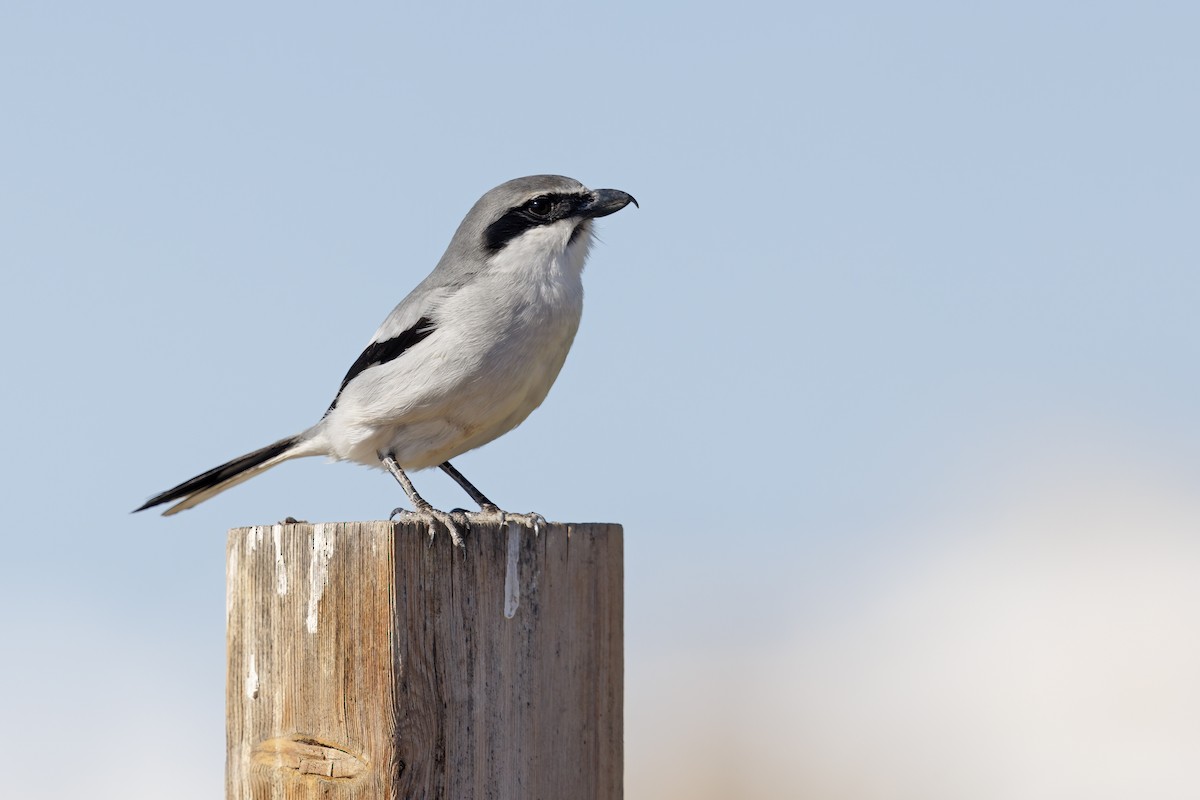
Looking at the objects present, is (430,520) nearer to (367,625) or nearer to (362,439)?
(367,625)

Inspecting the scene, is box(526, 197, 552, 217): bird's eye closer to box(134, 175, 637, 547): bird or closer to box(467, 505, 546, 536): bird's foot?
box(134, 175, 637, 547): bird

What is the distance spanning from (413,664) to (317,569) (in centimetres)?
37

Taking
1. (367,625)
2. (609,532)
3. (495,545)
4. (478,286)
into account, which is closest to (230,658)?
(367,625)

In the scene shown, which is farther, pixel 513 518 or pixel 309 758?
pixel 513 518

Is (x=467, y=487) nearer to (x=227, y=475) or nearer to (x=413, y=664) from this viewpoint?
(x=227, y=475)

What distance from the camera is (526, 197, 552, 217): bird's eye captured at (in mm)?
5832

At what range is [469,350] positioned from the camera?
5090mm

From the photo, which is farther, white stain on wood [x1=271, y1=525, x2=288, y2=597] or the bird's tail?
the bird's tail

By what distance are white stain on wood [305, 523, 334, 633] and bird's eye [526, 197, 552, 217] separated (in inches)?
119

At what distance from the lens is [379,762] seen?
2.94m

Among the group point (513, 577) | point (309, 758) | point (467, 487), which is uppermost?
point (467, 487)

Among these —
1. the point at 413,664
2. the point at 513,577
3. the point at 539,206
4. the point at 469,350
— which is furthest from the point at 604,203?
the point at 413,664

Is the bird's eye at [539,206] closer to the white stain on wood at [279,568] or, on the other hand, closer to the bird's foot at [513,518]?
the bird's foot at [513,518]

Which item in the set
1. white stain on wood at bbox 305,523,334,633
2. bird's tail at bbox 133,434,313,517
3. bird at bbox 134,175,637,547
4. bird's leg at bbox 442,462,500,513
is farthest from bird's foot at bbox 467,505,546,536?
bird's tail at bbox 133,434,313,517
